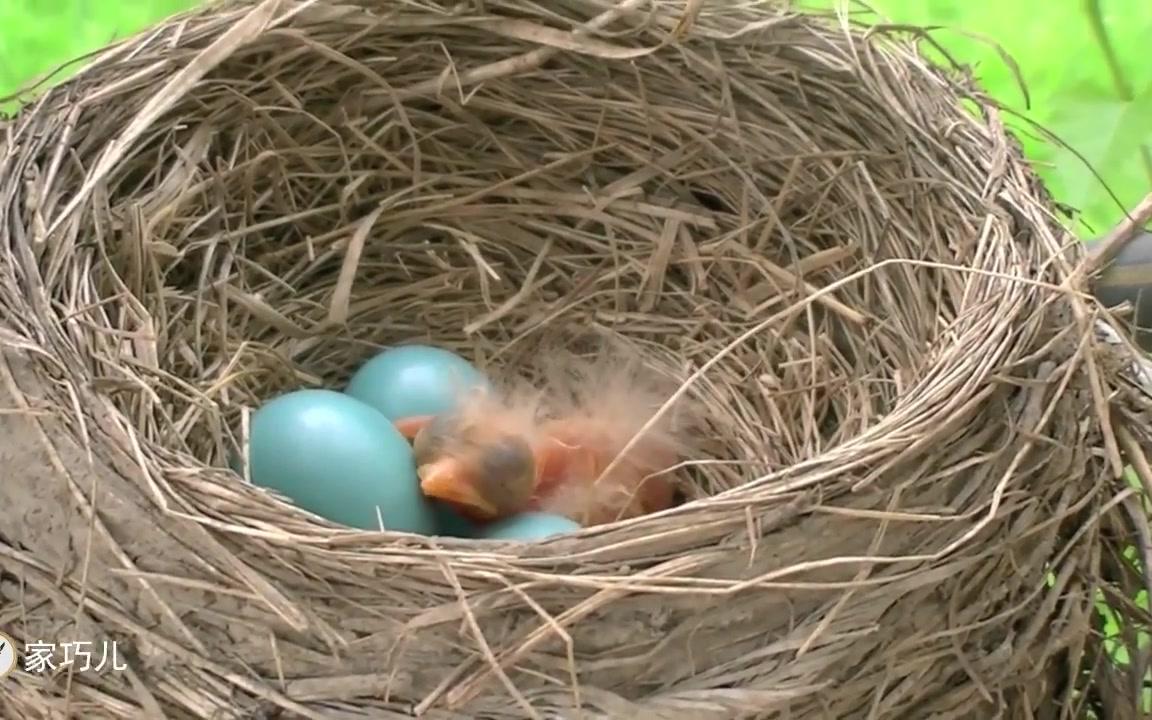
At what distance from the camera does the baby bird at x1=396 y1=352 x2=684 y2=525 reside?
1019mm

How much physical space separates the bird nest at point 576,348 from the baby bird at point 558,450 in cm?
6

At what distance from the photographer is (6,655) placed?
0.76 metres

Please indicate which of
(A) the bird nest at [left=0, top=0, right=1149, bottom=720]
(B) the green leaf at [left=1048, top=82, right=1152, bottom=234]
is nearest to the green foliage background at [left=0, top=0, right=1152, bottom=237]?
(B) the green leaf at [left=1048, top=82, right=1152, bottom=234]

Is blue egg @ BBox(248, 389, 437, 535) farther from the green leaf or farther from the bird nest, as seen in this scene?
the green leaf

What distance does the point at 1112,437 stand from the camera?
854 millimetres

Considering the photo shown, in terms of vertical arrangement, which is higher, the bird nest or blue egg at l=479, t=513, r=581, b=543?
the bird nest

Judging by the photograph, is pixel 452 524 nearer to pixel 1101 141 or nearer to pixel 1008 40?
pixel 1101 141

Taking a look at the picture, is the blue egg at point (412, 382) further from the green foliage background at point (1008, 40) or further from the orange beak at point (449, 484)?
the green foliage background at point (1008, 40)

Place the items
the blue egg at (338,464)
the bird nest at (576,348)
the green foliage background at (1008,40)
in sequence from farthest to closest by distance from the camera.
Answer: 1. the green foliage background at (1008,40)
2. the blue egg at (338,464)
3. the bird nest at (576,348)

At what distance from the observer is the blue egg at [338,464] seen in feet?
3.20

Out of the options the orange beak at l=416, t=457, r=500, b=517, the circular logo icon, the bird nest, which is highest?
the bird nest

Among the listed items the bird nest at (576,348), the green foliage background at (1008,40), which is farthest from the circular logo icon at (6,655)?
the green foliage background at (1008,40)

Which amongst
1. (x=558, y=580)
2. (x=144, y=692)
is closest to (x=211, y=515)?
(x=144, y=692)

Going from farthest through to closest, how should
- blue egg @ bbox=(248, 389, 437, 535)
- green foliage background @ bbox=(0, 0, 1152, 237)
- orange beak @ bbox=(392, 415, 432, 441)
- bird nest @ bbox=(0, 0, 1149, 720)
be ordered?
green foliage background @ bbox=(0, 0, 1152, 237) < orange beak @ bbox=(392, 415, 432, 441) < blue egg @ bbox=(248, 389, 437, 535) < bird nest @ bbox=(0, 0, 1149, 720)
